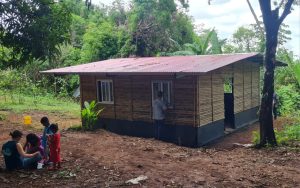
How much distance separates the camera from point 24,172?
8.61 m

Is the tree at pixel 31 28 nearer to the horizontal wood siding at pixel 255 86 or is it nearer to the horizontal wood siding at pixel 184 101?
the horizontal wood siding at pixel 184 101

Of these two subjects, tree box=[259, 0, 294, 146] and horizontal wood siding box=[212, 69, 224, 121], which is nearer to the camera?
tree box=[259, 0, 294, 146]

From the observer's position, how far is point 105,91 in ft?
51.8

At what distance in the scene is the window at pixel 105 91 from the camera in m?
15.5

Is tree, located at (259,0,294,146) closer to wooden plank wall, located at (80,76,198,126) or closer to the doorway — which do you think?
wooden plank wall, located at (80,76,198,126)

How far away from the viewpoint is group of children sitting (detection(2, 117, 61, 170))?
27.7ft

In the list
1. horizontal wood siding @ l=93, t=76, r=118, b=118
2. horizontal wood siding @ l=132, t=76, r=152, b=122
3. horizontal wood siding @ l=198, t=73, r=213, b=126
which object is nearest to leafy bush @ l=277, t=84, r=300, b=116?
horizontal wood siding @ l=198, t=73, r=213, b=126

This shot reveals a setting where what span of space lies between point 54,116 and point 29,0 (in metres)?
12.3

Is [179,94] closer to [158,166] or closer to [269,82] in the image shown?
[269,82]

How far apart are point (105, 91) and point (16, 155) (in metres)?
7.49

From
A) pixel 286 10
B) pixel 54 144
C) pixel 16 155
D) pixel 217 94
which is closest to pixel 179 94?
pixel 217 94

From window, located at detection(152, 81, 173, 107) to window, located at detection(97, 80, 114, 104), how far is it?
229cm

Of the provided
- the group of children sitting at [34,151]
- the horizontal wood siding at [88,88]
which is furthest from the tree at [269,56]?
the horizontal wood siding at [88,88]

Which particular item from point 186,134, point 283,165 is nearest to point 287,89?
point 186,134
